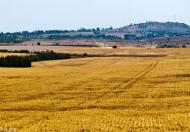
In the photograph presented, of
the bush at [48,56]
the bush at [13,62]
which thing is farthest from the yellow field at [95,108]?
the bush at [48,56]

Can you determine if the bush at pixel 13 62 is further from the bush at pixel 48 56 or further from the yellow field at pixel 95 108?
the yellow field at pixel 95 108

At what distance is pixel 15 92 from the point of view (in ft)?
156

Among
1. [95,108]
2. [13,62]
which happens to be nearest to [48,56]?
[13,62]

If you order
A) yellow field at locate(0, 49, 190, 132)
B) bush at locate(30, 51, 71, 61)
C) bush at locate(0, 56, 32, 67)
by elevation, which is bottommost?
bush at locate(30, 51, 71, 61)

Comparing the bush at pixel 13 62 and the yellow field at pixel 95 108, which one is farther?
the bush at pixel 13 62

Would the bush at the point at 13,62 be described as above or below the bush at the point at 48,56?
above

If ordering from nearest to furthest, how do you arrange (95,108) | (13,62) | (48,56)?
1. (95,108)
2. (13,62)
3. (48,56)

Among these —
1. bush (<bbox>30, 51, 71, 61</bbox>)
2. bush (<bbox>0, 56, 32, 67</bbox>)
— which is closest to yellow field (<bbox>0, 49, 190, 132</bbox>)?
bush (<bbox>0, 56, 32, 67</bbox>)

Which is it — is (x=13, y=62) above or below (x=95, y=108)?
below

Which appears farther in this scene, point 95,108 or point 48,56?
point 48,56

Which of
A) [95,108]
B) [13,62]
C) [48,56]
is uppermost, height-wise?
[95,108]

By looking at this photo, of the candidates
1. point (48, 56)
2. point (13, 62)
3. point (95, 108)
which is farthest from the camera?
point (48, 56)

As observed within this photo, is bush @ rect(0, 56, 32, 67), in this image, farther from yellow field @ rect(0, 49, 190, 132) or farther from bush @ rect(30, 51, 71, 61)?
yellow field @ rect(0, 49, 190, 132)

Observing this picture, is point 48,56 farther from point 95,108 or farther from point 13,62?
point 95,108
